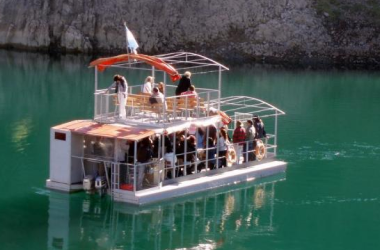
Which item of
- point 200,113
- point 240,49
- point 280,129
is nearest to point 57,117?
point 280,129

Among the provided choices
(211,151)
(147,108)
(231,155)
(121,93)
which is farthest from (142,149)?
(231,155)

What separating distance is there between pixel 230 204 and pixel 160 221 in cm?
362

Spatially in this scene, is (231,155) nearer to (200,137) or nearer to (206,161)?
(206,161)

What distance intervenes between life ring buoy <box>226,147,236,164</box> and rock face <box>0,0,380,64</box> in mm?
53926

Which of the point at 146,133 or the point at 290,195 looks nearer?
the point at 146,133

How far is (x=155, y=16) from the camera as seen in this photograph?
299 ft

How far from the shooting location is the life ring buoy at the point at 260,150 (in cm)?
3506

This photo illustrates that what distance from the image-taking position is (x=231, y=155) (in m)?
33.7

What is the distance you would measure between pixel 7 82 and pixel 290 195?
36.3m

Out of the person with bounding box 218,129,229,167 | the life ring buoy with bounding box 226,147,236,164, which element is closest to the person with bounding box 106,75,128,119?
→ the person with bounding box 218,129,229,167

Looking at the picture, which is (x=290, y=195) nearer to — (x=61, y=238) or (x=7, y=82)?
(x=61, y=238)

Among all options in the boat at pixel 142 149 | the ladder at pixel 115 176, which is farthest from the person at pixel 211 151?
the ladder at pixel 115 176

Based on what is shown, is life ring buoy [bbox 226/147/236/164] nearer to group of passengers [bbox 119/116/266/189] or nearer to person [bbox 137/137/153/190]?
group of passengers [bbox 119/116/266/189]

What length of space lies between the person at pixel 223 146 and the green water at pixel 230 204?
1282mm
